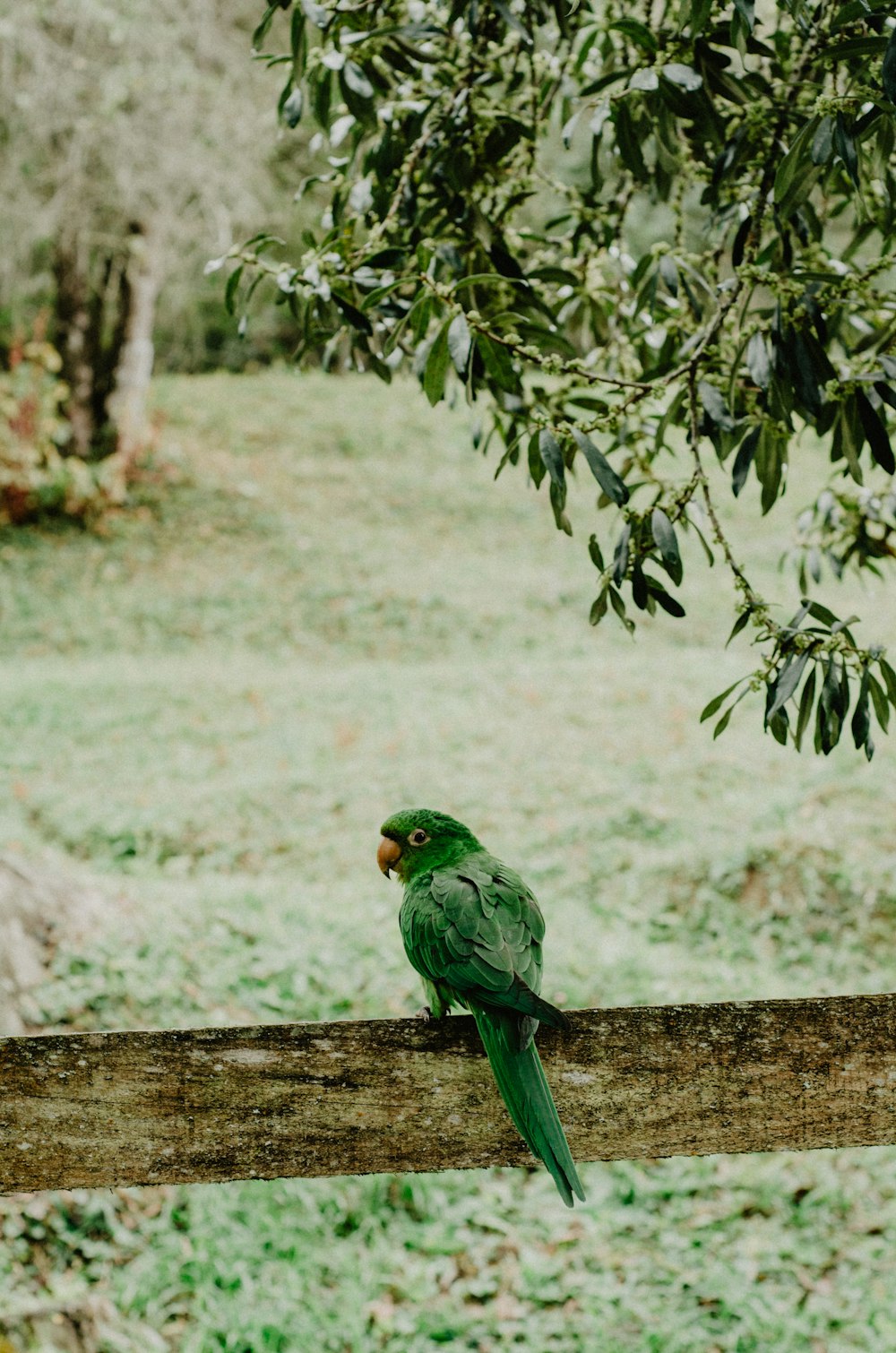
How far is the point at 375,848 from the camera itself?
21.4 ft

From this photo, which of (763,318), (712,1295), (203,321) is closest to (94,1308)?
(712,1295)

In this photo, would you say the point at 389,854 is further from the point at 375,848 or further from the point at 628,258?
the point at 375,848

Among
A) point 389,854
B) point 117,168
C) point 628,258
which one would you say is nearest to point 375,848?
point 628,258

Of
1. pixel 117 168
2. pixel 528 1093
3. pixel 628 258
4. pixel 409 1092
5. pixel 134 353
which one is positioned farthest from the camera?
pixel 134 353

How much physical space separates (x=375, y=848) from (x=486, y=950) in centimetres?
482

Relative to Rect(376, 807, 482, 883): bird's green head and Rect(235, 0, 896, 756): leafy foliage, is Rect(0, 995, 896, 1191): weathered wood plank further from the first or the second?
Rect(235, 0, 896, 756): leafy foliage

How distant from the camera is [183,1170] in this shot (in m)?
1.70

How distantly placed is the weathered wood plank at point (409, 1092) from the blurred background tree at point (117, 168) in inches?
399

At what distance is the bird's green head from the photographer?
7.02 feet

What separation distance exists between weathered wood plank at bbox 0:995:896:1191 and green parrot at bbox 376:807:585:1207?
0.10 meters

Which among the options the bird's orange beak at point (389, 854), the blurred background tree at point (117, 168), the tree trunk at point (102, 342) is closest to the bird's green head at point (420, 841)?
the bird's orange beak at point (389, 854)

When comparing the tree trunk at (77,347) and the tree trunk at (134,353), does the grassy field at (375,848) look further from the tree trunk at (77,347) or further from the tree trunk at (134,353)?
the tree trunk at (77,347)

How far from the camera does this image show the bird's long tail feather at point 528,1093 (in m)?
1.50

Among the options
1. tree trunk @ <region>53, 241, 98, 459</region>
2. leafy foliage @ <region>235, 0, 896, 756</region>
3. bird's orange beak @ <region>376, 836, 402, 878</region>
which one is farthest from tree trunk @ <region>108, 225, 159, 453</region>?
bird's orange beak @ <region>376, 836, 402, 878</region>
